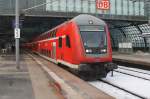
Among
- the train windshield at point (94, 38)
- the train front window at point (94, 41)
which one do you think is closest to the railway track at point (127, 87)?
the train front window at point (94, 41)

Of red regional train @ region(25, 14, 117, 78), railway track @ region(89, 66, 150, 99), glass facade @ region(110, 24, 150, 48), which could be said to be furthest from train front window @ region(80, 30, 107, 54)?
glass facade @ region(110, 24, 150, 48)

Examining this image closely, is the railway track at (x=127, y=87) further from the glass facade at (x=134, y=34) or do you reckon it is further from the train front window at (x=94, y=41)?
the glass facade at (x=134, y=34)

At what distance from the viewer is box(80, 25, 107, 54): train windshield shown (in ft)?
A: 64.3

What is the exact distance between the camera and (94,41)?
1983 cm

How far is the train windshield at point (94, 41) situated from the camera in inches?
772

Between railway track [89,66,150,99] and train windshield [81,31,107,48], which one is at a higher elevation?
train windshield [81,31,107,48]

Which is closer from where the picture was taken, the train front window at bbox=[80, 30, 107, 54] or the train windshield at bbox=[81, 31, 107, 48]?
the train front window at bbox=[80, 30, 107, 54]

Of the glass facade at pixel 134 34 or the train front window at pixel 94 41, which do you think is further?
the glass facade at pixel 134 34

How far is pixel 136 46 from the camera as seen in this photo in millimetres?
74312

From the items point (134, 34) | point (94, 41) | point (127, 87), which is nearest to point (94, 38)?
point (94, 41)

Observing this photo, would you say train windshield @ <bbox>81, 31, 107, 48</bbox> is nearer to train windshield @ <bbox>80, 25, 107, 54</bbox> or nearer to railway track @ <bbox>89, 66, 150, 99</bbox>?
train windshield @ <bbox>80, 25, 107, 54</bbox>

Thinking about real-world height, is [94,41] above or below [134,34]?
below

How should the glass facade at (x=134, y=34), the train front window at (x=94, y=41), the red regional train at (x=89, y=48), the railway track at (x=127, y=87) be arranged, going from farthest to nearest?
the glass facade at (x=134, y=34), the train front window at (x=94, y=41), the red regional train at (x=89, y=48), the railway track at (x=127, y=87)

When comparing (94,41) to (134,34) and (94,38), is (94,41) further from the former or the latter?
(134,34)
